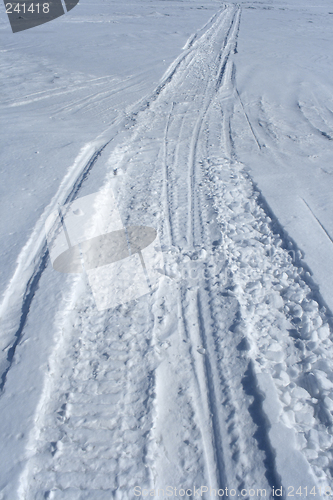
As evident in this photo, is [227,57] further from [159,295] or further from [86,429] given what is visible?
[86,429]

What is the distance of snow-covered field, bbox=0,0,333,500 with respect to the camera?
1809 mm

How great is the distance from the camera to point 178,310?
8.63 feet

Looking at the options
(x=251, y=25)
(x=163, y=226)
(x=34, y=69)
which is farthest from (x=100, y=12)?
(x=163, y=226)

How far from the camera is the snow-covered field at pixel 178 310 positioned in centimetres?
181

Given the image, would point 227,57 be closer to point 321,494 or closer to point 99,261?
point 99,261

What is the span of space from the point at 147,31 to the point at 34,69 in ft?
20.1

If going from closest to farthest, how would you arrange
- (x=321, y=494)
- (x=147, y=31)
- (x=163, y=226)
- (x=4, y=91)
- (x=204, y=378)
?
(x=321, y=494) < (x=204, y=378) < (x=163, y=226) < (x=4, y=91) < (x=147, y=31)

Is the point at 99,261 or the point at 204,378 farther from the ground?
the point at 99,261

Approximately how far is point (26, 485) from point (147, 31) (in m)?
14.4

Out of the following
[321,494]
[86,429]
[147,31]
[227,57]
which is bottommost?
[321,494]

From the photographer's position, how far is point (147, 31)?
12414 millimetres

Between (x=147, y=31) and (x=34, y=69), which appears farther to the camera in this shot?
(x=147, y=31)

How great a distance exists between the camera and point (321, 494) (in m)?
1.69

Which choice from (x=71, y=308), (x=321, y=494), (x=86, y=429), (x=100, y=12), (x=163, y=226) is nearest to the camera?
(x=321, y=494)
